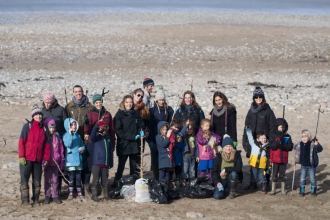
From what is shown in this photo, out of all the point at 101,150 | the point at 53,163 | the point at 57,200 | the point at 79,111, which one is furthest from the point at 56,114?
the point at 57,200

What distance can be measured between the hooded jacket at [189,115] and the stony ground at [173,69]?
4.41 feet

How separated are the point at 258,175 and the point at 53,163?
3.41 m

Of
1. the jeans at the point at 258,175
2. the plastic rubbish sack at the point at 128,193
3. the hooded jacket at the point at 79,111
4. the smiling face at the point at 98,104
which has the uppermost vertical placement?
the smiling face at the point at 98,104

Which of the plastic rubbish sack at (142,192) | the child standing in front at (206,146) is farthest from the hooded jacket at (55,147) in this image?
the child standing in front at (206,146)

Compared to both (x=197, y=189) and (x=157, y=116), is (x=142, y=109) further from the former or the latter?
(x=197, y=189)

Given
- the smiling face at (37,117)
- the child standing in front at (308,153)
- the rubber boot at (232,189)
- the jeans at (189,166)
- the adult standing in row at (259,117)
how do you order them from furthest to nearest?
the adult standing in row at (259,117), the jeans at (189,166), the child standing in front at (308,153), the rubber boot at (232,189), the smiling face at (37,117)

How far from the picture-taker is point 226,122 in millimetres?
11742

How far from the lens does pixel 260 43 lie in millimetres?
33031

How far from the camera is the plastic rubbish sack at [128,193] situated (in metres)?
11.2

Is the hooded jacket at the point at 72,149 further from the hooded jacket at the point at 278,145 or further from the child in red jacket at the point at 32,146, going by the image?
the hooded jacket at the point at 278,145

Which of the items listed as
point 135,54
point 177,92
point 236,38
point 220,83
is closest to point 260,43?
point 236,38

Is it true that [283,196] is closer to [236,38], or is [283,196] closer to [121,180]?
[121,180]

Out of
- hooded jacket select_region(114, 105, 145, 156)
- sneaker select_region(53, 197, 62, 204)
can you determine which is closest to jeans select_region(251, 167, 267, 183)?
hooded jacket select_region(114, 105, 145, 156)

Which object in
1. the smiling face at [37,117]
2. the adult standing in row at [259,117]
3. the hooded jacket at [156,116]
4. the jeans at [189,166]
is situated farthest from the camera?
the hooded jacket at [156,116]
